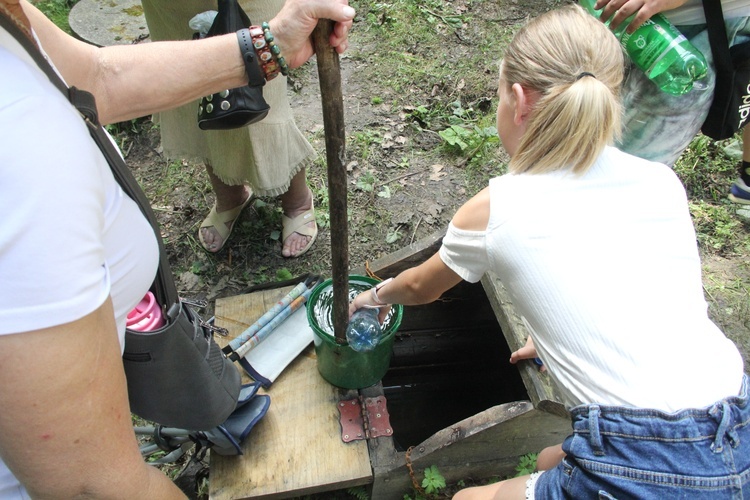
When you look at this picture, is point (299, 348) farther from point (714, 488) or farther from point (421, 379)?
point (714, 488)

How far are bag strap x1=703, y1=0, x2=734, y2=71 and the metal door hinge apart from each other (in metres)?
1.70

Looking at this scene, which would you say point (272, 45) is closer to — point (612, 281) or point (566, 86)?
point (566, 86)

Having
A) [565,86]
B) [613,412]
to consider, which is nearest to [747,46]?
[565,86]

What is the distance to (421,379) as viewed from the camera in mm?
2818

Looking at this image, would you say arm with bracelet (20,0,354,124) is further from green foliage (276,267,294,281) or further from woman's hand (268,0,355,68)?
green foliage (276,267,294,281)

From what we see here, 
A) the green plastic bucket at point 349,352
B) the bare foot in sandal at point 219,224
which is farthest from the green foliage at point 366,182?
the green plastic bucket at point 349,352

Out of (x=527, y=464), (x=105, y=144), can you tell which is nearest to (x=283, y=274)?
(x=527, y=464)

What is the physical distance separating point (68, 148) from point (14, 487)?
0.59m

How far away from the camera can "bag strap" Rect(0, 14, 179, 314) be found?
0.83 meters

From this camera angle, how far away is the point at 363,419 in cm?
190

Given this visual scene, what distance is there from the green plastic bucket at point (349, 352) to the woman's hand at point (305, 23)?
908 mm

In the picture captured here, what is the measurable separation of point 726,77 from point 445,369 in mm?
1763

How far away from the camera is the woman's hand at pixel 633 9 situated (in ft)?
5.78

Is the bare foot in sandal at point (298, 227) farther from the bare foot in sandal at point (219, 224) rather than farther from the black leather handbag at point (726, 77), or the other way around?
the black leather handbag at point (726, 77)
